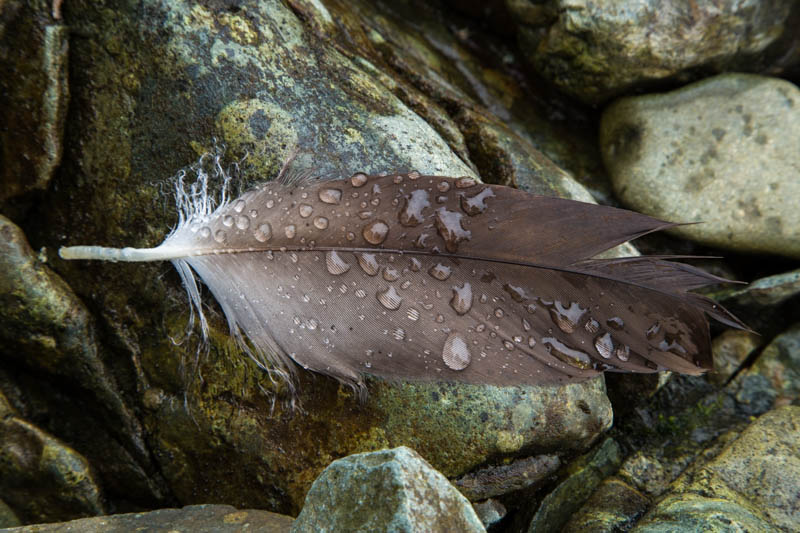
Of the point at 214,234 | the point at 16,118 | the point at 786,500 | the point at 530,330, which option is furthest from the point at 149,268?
the point at 786,500

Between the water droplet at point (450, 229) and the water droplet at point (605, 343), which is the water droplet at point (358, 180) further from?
the water droplet at point (605, 343)

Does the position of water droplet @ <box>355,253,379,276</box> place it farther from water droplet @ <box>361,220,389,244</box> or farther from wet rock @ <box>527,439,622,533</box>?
wet rock @ <box>527,439,622,533</box>

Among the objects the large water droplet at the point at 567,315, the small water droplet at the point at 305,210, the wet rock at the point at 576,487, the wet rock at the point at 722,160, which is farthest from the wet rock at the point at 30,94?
the wet rock at the point at 722,160

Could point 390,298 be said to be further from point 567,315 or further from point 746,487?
point 746,487

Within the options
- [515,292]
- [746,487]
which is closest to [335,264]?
[515,292]

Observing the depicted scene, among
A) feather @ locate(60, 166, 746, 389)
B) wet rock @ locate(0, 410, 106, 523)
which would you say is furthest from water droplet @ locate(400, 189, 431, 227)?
wet rock @ locate(0, 410, 106, 523)

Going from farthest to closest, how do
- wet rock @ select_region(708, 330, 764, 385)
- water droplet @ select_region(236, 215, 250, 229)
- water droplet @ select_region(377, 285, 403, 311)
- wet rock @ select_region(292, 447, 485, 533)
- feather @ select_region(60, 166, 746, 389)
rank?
wet rock @ select_region(708, 330, 764, 385) < water droplet @ select_region(236, 215, 250, 229) < water droplet @ select_region(377, 285, 403, 311) < feather @ select_region(60, 166, 746, 389) < wet rock @ select_region(292, 447, 485, 533)
